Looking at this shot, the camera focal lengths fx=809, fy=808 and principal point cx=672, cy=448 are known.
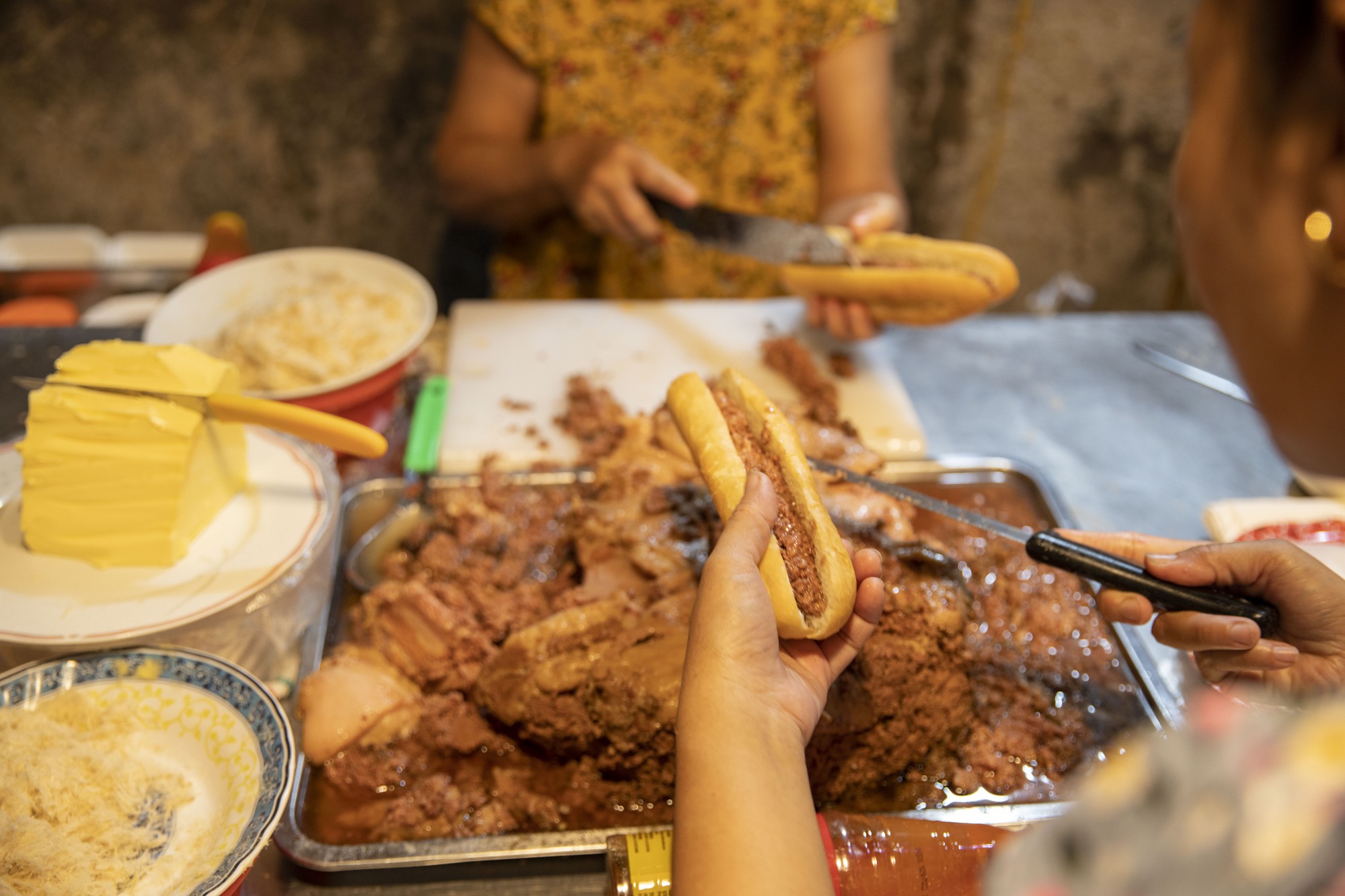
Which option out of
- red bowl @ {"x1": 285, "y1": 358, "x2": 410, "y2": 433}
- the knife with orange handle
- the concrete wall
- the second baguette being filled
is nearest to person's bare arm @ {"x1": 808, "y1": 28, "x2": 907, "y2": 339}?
the concrete wall

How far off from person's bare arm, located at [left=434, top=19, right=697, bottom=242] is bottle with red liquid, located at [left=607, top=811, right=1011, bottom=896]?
7.04 ft

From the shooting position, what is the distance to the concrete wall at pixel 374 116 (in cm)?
417

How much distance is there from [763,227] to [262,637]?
204 centimetres

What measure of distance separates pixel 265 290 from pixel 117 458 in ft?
4.34

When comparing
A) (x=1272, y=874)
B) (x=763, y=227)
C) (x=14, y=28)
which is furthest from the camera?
(x=14, y=28)

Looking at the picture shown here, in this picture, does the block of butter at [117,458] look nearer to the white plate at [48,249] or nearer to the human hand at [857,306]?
the human hand at [857,306]

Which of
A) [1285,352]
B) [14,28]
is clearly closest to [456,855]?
[1285,352]

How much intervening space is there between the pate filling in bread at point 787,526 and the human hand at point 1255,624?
669 mm

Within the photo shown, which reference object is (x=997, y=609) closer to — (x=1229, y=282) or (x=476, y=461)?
(x=1229, y=282)

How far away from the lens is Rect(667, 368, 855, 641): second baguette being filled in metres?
1.49

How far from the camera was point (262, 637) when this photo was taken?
5.96 feet

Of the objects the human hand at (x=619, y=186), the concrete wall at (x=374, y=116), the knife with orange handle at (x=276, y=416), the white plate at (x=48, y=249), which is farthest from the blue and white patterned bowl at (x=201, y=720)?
the concrete wall at (x=374, y=116)

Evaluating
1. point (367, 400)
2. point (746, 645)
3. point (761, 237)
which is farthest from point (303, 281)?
point (746, 645)

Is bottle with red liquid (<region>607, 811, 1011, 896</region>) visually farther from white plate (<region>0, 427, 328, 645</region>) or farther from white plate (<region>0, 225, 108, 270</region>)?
white plate (<region>0, 225, 108, 270</region>)
